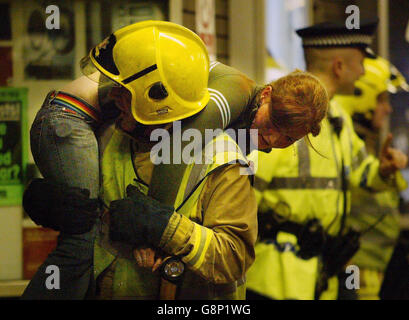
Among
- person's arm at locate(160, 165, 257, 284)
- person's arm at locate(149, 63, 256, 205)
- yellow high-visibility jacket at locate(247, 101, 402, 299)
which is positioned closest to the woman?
person's arm at locate(149, 63, 256, 205)

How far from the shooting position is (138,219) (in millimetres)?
2775

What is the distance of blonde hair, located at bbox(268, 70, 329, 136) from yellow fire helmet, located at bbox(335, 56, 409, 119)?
91 centimetres

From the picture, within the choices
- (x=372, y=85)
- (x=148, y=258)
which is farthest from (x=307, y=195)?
(x=148, y=258)

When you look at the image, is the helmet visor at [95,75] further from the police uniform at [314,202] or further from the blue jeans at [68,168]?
the police uniform at [314,202]

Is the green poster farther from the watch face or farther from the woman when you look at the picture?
the watch face

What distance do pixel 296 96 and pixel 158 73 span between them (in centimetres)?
57

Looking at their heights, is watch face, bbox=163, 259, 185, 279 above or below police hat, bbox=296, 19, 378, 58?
below

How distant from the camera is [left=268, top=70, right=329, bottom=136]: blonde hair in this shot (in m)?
2.88

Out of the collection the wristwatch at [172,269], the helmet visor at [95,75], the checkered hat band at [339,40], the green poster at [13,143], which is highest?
the checkered hat band at [339,40]

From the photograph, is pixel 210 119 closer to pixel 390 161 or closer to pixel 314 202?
pixel 314 202

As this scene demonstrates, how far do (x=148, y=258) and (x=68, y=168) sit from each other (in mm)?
477

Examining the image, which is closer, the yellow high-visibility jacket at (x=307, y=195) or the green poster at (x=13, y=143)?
the green poster at (x=13, y=143)

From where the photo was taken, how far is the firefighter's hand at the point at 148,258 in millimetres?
2840

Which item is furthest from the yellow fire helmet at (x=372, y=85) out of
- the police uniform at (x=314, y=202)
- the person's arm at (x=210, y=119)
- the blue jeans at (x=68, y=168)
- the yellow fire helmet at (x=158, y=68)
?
the blue jeans at (x=68, y=168)
